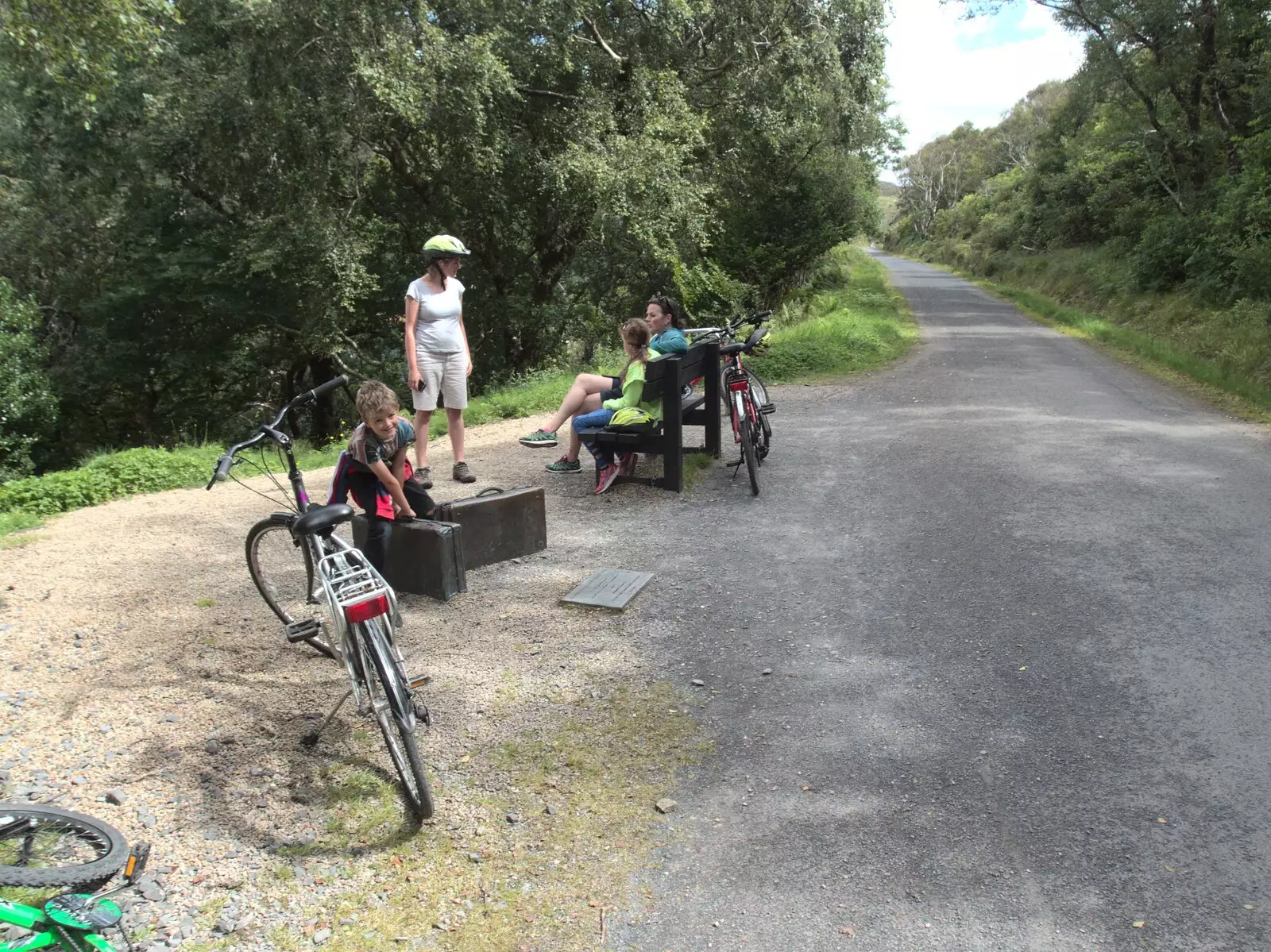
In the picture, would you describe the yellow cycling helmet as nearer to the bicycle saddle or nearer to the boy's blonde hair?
the boy's blonde hair

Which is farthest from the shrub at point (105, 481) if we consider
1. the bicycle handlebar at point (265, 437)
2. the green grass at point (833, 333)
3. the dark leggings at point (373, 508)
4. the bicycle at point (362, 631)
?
the green grass at point (833, 333)

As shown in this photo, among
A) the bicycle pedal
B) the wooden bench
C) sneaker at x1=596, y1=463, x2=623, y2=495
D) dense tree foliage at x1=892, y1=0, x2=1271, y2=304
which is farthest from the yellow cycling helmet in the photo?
dense tree foliage at x1=892, y1=0, x2=1271, y2=304

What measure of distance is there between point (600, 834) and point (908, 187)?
329 ft

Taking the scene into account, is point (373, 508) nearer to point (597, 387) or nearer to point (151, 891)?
point (151, 891)

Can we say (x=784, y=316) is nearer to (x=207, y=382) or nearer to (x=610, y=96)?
(x=610, y=96)

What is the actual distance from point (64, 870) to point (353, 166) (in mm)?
14441

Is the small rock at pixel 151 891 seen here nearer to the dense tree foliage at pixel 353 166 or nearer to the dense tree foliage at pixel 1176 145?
the dense tree foliage at pixel 353 166

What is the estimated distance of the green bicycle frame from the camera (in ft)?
7.22

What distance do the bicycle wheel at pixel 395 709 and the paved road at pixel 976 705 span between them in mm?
898

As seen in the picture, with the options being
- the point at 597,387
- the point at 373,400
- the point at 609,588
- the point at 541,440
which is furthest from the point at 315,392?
the point at 541,440

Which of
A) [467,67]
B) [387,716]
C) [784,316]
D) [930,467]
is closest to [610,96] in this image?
[467,67]

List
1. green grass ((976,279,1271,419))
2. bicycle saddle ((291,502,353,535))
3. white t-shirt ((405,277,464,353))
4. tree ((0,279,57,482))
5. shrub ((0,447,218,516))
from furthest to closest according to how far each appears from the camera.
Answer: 1. tree ((0,279,57,482))
2. green grass ((976,279,1271,419))
3. shrub ((0,447,218,516))
4. white t-shirt ((405,277,464,353))
5. bicycle saddle ((291,502,353,535))

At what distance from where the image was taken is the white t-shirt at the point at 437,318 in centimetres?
646

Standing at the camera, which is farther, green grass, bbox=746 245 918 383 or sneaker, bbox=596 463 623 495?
green grass, bbox=746 245 918 383
